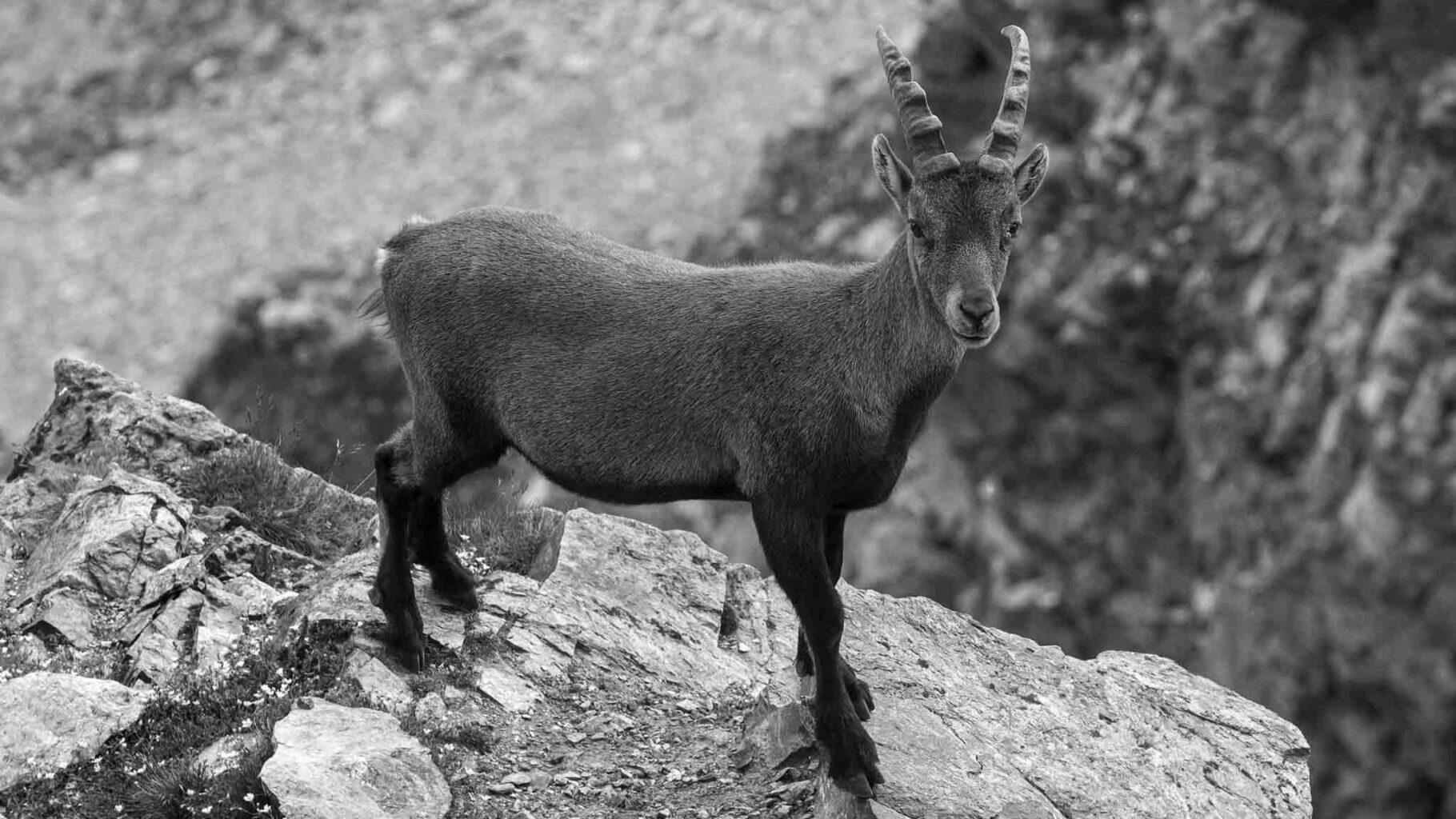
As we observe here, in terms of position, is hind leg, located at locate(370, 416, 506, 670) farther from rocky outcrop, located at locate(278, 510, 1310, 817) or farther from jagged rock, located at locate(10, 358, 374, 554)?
jagged rock, located at locate(10, 358, 374, 554)

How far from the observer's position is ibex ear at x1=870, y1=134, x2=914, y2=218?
27.4 feet

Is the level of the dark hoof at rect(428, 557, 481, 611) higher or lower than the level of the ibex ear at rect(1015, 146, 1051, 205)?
lower

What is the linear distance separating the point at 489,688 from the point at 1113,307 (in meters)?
13.3

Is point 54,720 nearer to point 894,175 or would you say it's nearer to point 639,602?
point 639,602

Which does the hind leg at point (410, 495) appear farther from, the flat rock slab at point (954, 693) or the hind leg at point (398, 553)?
the flat rock slab at point (954, 693)

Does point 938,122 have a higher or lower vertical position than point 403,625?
higher

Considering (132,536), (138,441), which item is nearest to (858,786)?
(132,536)

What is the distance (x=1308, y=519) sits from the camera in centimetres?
1969

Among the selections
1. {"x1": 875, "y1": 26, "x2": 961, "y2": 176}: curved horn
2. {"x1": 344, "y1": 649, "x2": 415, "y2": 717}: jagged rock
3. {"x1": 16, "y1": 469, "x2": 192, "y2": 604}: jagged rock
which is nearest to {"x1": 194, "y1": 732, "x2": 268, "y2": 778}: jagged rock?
{"x1": 344, "y1": 649, "x2": 415, "y2": 717}: jagged rock

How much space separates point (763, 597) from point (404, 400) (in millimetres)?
11910

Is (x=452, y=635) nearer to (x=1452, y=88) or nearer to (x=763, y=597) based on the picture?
(x=763, y=597)

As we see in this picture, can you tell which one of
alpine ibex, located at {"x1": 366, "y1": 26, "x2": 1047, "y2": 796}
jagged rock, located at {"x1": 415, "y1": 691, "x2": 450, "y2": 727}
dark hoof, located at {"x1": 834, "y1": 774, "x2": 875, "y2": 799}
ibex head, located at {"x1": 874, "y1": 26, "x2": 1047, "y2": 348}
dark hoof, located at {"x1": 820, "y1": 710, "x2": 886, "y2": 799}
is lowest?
jagged rock, located at {"x1": 415, "y1": 691, "x2": 450, "y2": 727}

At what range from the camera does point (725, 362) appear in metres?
8.59

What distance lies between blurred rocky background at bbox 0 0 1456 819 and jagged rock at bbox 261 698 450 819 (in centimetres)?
598
